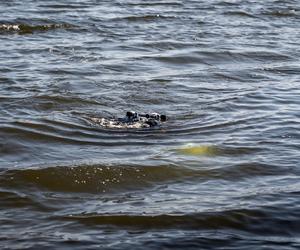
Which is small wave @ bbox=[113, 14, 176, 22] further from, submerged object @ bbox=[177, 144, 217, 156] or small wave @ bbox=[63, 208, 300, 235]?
small wave @ bbox=[63, 208, 300, 235]

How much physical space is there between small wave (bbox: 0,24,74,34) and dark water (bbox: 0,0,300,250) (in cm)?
4

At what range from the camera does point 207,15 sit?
1625 cm

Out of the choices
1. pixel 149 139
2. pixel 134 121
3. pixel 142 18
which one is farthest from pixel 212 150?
pixel 142 18

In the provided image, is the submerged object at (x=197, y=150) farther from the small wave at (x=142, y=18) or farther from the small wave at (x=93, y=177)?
the small wave at (x=142, y=18)

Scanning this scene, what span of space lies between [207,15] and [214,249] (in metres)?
11.9

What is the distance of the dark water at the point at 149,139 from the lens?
207 inches

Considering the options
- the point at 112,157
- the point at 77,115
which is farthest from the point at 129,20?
the point at 112,157

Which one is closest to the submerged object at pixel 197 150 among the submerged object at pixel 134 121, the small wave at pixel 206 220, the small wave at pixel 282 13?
the submerged object at pixel 134 121

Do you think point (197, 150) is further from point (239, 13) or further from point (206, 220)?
point (239, 13)

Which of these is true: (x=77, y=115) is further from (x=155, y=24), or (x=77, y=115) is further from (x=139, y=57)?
(x=155, y=24)

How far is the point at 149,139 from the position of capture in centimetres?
743

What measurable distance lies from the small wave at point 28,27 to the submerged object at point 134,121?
6240mm

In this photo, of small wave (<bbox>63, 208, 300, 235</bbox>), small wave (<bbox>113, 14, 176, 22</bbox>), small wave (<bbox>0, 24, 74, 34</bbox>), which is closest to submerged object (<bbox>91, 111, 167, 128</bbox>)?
small wave (<bbox>63, 208, 300, 235</bbox>)

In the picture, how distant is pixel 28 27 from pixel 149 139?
24.1 feet
